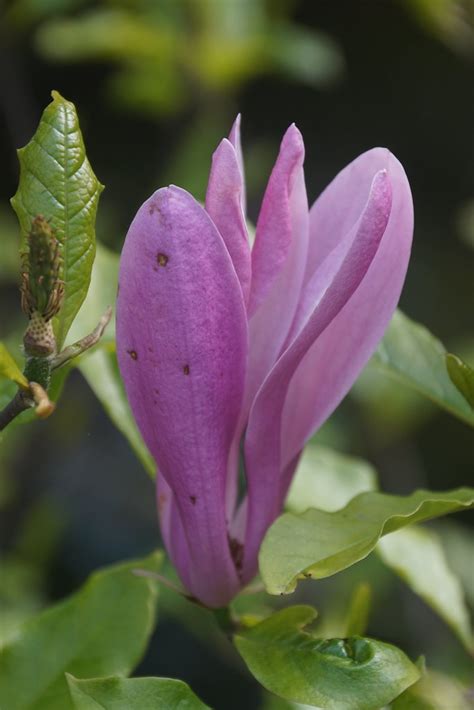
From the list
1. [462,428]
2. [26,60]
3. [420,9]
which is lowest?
[462,428]

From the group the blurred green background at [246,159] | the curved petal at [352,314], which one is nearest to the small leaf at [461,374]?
the curved petal at [352,314]

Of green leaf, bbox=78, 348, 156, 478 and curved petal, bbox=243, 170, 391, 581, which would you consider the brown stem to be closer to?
curved petal, bbox=243, 170, 391, 581

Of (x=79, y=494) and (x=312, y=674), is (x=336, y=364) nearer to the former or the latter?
(x=312, y=674)

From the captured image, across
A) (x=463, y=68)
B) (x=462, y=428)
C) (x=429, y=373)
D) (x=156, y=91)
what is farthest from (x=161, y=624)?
(x=463, y=68)

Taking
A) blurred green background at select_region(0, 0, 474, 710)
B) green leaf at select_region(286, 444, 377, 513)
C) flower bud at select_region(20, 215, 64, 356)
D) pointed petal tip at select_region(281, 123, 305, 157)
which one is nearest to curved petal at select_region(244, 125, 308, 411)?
pointed petal tip at select_region(281, 123, 305, 157)

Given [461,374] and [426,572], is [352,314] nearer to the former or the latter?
[461,374]

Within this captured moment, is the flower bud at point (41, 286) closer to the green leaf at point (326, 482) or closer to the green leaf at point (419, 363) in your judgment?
the green leaf at point (419, 363)

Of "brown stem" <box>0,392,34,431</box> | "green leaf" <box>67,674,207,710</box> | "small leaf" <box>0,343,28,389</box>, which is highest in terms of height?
"small leaf" <box>0,343,28,389</box>

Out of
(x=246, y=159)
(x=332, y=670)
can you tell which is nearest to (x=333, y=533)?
(x=332, y=670)
